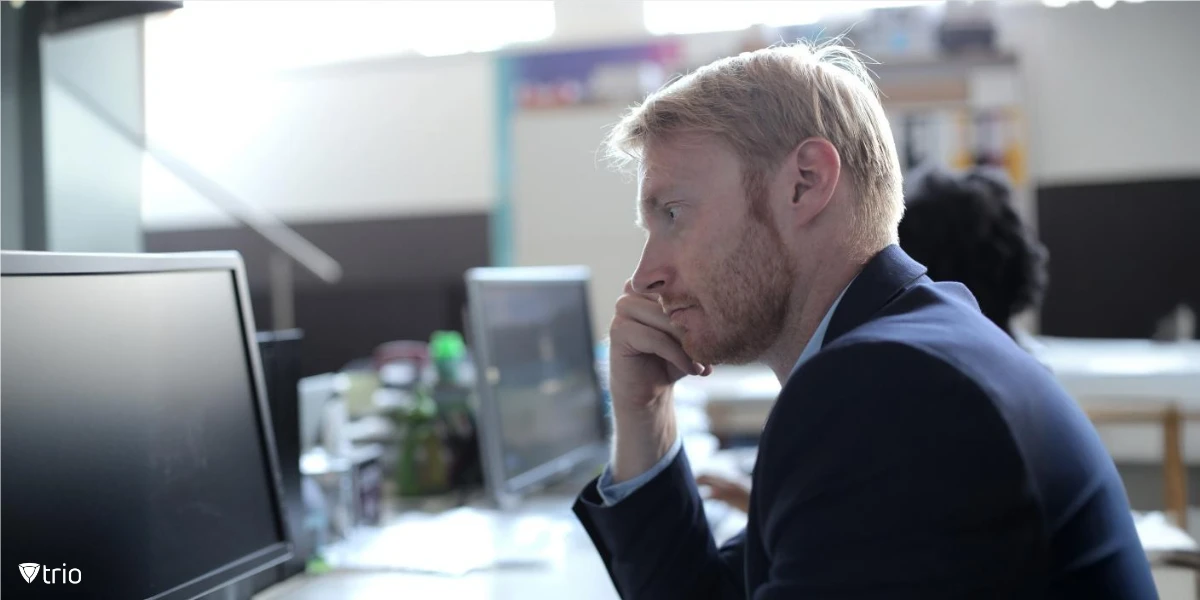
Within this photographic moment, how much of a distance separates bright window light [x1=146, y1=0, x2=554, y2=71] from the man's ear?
410 cm

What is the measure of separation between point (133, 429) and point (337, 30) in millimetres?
4690

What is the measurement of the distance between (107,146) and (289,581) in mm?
1031

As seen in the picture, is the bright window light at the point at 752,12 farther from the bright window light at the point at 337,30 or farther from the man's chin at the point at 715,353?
the man's chin at the point at 715,353

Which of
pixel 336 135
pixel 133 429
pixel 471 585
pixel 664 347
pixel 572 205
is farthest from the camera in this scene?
pixel 336 135

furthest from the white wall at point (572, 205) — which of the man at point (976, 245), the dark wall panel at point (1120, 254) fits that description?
the man at point (976, 245)

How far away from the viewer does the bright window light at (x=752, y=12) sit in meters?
4.59

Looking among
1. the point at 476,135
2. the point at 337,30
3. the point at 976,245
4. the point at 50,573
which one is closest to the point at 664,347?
the point at 50,573

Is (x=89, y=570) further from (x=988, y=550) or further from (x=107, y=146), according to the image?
(x=107, y=146)

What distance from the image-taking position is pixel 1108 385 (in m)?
3.36

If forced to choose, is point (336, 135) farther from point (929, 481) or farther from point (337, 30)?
point (929, 481)

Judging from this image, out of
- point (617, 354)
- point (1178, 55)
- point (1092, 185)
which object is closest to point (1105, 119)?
point (1178, 55)

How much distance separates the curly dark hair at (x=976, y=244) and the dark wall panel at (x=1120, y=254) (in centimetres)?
196

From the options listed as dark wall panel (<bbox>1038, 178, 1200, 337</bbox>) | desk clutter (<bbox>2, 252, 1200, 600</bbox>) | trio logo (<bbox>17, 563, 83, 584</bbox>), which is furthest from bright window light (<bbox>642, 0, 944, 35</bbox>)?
trio logo (<bbox>17, 563, 83, 584</bbox>)

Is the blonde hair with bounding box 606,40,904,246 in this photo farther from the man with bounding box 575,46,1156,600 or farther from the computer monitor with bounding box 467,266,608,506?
the computer monitor with bounding box 467,266,608,506
